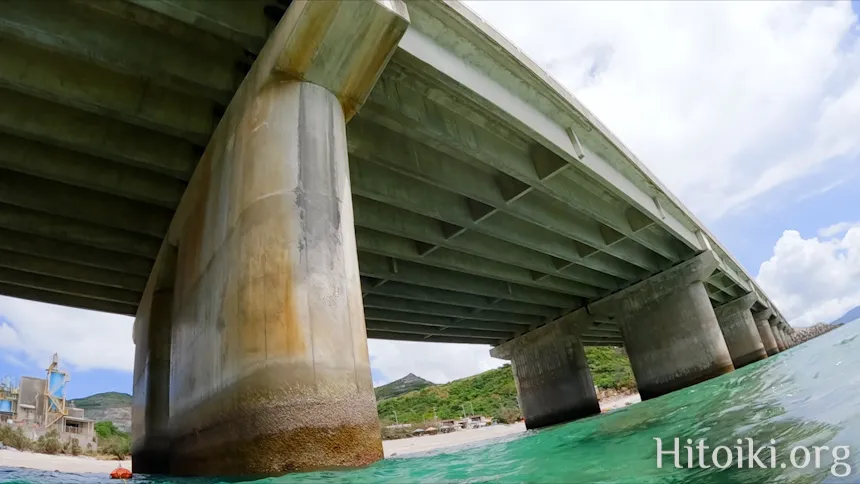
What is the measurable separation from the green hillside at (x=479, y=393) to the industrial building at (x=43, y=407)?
3094cm

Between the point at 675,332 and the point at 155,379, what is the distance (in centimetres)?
1826

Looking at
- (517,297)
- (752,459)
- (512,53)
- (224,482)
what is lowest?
(752,459)

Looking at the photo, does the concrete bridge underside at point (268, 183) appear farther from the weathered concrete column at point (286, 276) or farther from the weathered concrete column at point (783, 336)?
the weathered concrete column at point (783, 336)

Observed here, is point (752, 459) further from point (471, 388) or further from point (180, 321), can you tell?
point (471, 388)

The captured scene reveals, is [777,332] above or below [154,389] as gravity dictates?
above

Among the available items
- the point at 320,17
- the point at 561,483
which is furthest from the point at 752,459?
the point at 320,17

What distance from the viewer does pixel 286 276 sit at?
456 cm

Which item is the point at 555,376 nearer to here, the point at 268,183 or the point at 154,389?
the point at 154,389

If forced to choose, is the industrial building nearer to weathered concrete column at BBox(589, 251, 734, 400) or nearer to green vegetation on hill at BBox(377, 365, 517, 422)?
green vegetation on hill at BBox(377, 365, 517, 422)

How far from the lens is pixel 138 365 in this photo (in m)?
10.9

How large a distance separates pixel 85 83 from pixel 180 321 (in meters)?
3.84

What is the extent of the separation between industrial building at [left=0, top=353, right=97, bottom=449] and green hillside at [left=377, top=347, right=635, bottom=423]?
102 ft

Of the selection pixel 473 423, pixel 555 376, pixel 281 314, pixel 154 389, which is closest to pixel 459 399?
pixel 473 423

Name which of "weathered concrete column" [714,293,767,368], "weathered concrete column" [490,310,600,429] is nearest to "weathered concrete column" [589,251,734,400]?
"weathered concrete column" [490,310,600,429]
